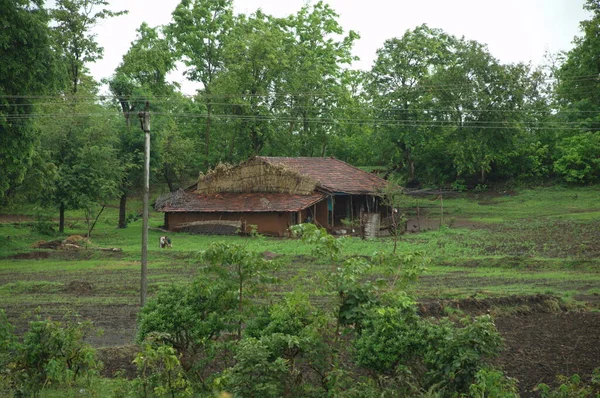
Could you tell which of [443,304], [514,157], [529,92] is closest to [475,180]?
[514,157]

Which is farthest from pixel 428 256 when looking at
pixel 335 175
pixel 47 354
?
pixel 335 175

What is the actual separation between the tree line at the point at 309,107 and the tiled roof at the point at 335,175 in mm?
2945

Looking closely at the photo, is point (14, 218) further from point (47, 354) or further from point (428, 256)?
point (47, 354)

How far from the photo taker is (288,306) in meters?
10.7

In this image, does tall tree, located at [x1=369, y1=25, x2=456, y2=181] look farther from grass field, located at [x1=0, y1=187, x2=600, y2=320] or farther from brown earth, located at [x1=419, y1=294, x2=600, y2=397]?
brown earth, located at [x1=419, y1=294, x2=600, y2=397]

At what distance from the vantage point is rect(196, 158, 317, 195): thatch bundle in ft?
135

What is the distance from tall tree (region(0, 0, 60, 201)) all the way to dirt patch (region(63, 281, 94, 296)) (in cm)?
801

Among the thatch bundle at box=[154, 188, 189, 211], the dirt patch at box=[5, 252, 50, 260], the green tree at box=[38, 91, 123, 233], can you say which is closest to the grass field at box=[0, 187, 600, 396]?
the dirt patch at box=[5, 252, 50, 260]

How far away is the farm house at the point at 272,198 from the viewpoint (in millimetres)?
40312

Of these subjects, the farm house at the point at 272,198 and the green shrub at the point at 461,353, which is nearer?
the green shrub at the point at 461,353

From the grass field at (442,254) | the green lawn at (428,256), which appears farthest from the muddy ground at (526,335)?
the grass field at (442,254)

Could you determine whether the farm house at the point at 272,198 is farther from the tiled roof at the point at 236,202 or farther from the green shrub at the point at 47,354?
the green shrub at the point at 47,354

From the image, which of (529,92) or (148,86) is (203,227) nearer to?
(148,86)

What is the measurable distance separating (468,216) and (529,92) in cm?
1475
